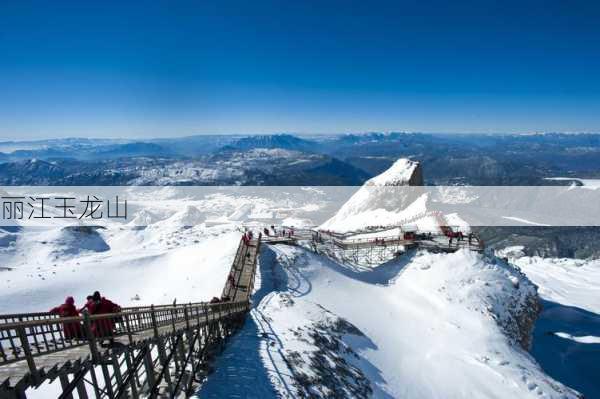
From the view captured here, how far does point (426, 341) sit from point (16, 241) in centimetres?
6626

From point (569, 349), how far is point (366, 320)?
2833 centimetres

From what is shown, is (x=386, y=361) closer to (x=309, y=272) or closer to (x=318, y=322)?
(x=318, y=322)

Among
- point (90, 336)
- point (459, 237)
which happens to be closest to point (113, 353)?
point (90, 336)

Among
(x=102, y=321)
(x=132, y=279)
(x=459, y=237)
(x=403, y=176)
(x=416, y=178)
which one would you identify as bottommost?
(x=132, y=279)

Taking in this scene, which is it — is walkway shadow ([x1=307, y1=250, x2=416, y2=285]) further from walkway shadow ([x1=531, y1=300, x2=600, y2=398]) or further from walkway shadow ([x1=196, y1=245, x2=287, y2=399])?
walkway shadow ([x1=531, y1=300, x2=600, y2=398])

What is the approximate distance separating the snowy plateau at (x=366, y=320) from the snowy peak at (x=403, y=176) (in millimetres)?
23570

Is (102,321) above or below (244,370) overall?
above

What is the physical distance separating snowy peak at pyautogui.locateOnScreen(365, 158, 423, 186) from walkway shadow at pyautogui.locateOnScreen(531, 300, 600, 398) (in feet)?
103

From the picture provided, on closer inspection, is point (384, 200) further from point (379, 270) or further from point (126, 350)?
point (126, 350)

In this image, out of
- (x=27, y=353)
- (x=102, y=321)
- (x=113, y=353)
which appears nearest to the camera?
(x=27, y=353)

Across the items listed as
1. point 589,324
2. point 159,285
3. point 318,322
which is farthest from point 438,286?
point 589,324

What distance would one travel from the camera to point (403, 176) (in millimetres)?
74188

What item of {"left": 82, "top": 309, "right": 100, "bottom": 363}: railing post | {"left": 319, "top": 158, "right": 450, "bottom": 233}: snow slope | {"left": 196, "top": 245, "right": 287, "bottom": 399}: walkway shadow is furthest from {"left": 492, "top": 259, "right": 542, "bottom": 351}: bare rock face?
{"left": 82, "top": 309, "right": 100, "bottom": 363}: railing post

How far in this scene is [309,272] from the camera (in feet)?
104
